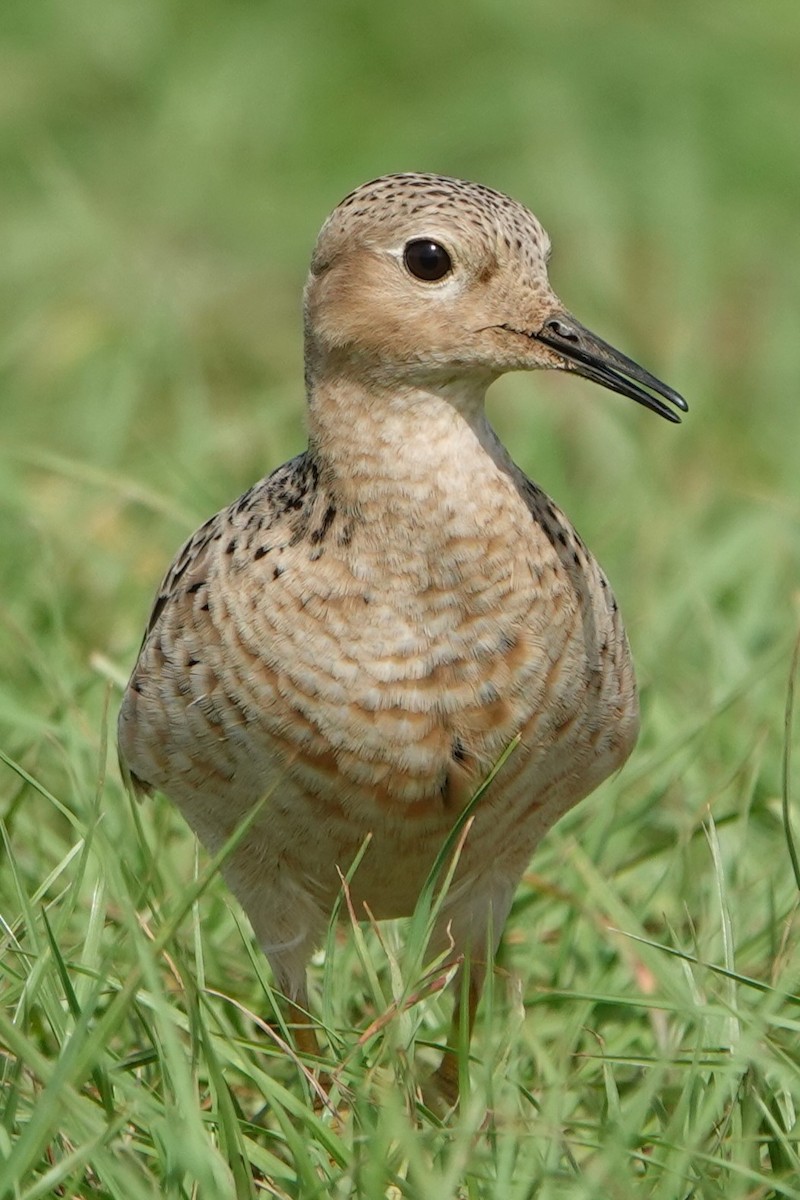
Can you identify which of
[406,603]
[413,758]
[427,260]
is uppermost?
[427,260]

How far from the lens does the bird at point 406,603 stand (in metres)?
4.36

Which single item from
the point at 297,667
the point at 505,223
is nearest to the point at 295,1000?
the point at 297,667

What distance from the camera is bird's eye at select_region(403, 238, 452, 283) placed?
4430mm

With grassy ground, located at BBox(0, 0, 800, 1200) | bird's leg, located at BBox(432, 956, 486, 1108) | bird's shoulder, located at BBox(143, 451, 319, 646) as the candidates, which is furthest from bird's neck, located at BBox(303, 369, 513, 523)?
bird's leg, located at BBox(432, 956, 486, 1108)

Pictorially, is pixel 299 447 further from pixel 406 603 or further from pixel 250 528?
pixel 406 603

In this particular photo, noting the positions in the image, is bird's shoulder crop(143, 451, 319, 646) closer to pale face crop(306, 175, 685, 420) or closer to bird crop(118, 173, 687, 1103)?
bird crop(118, 173, 687, 1103)

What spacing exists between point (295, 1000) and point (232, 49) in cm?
867

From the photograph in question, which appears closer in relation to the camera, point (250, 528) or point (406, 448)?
point (406, 448)

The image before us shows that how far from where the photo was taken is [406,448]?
4.42 metres

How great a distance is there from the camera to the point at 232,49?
1227 cm

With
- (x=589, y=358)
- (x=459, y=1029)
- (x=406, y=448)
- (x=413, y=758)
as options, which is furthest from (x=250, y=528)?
(x=459, y=1029)

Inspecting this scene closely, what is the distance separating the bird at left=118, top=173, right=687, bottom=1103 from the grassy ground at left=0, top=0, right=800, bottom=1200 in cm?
31

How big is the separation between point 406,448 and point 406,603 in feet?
1.17

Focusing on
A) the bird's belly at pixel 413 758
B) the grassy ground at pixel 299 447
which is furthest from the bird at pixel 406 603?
the grassy ground at pixel 299 447
